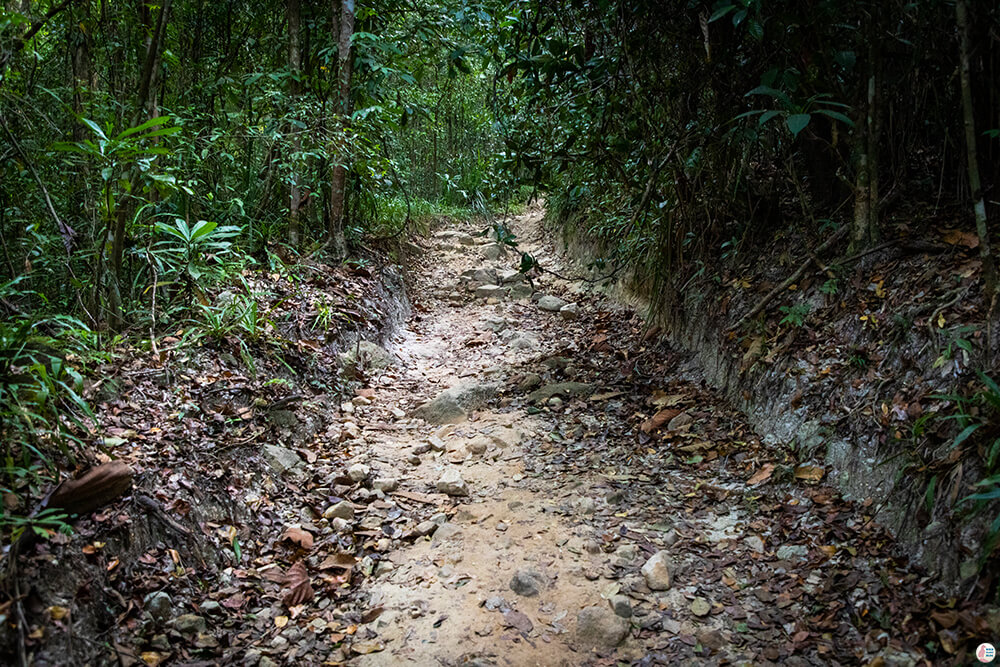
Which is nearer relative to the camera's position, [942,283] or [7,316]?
[942,283]

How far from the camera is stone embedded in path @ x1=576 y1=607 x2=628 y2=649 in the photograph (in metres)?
2.12

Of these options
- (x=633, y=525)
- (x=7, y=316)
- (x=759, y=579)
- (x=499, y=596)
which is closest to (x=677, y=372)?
(x=633, y=525)

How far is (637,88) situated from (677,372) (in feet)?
7.02

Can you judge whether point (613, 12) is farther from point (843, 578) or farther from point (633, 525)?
point (843, 578)

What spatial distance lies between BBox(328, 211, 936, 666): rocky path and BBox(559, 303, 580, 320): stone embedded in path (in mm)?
1464

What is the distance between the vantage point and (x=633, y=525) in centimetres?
276

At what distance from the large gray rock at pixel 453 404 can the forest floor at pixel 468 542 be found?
0.05 feet

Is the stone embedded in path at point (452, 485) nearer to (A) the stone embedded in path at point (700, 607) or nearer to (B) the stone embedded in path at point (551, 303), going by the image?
(A) the stone embedded in path at point (700, 607)

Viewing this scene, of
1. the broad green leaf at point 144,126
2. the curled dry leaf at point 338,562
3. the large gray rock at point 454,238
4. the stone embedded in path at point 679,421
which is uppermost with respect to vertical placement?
the broad green leaf at point 144,126

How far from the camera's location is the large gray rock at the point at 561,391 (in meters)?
4.23

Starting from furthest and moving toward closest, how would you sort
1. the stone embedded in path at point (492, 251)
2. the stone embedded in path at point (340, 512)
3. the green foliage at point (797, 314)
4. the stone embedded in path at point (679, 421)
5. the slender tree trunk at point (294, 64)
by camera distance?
the stone embedded in path at point (492, 251), the slender tree trunk at point (294, 64), the stone embedded in path at point (679, 421), the green foliage at point (797, 314), the stone embedded in path at point (340, 512)

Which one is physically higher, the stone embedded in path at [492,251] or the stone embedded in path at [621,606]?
the stone embedded in path at [492,251]

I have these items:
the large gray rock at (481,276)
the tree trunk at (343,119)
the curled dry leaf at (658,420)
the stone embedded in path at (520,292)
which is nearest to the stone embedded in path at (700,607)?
the curled dry leaf at (658,420)

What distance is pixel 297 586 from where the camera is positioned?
249 centimetres
